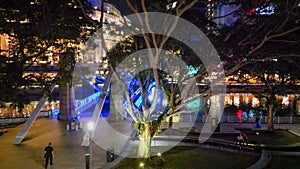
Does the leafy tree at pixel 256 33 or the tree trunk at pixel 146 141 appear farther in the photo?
the tree trunk at pixel 146 141

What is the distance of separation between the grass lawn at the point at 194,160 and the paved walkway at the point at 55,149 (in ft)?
5.69

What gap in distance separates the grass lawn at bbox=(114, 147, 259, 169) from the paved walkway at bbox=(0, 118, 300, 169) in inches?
68.3

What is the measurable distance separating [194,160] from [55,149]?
26.4 feet

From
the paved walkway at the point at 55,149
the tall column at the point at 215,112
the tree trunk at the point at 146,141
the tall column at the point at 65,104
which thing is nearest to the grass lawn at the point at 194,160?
the tree trunk at the point at 146,141

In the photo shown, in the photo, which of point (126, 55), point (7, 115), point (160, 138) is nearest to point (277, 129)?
point (160, 138)

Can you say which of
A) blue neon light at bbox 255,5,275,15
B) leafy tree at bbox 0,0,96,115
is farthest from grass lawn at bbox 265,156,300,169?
leafy tree at bbox 0,0,96,115

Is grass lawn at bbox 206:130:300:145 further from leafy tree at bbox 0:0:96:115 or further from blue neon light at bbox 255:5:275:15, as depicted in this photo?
leafy tree at bbox 0:0:96:115

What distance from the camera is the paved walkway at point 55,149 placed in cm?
1406

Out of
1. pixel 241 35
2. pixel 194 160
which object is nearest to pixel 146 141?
pixel 194 160

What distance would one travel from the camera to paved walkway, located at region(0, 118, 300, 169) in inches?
553

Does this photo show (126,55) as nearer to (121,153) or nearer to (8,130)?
(121,153)

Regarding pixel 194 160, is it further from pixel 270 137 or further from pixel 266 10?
pixel 270 137

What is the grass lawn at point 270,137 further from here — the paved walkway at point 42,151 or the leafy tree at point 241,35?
the paved walkway at point 42,151

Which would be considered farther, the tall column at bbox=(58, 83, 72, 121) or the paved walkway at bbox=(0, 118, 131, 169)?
the tall column at bbox=(58, 83, 72, 121)
